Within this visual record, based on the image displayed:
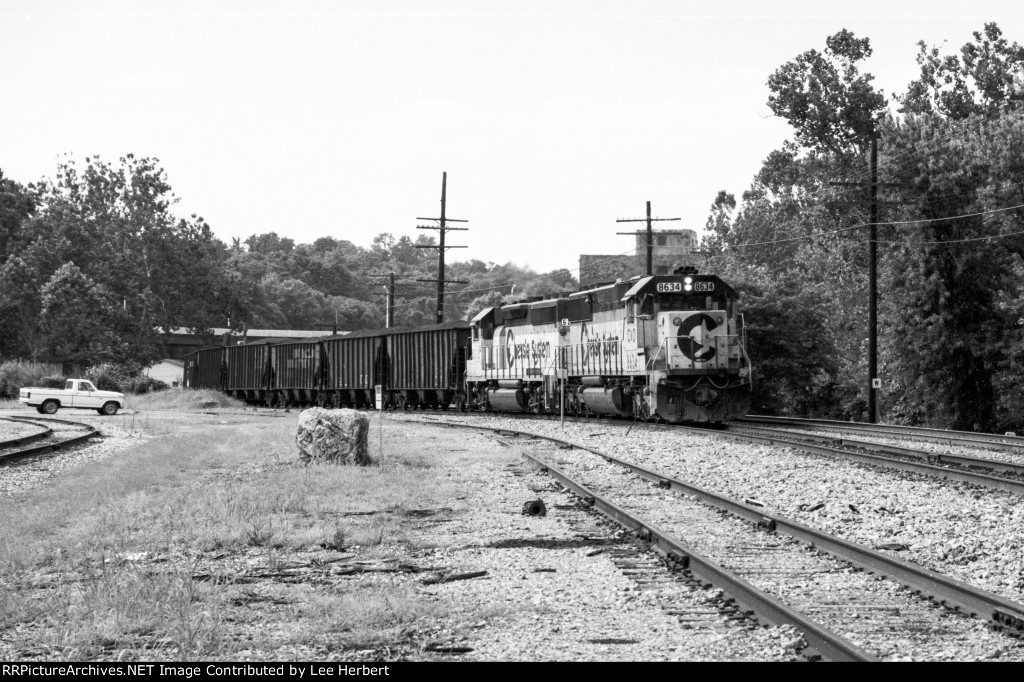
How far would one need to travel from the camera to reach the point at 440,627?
6559mm

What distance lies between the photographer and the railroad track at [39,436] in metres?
21.4

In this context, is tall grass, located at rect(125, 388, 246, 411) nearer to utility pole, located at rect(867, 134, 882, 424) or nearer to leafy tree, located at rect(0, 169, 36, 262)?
utility pole, located at rect(867, 134, 882, 424)

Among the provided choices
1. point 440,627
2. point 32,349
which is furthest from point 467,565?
point 32,349

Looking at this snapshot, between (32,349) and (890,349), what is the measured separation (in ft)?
184

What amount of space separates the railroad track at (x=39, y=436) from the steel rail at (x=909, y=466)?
45.6 ft

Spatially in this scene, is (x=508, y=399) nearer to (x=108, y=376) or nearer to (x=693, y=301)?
(x=693, y=301)

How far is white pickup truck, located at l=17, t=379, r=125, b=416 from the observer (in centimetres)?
4028

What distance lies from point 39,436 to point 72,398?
15.9 m

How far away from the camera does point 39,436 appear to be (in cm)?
2572

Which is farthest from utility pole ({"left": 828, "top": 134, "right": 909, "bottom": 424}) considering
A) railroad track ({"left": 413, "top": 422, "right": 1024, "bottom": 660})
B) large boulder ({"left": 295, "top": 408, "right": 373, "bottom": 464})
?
railroad track ({"left": 413, "top": 422, "right": 1024, "bottom": 660})

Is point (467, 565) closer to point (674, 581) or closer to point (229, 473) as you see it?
point (674, 581)

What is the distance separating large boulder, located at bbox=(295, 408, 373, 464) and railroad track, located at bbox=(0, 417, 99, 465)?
591 centimetres

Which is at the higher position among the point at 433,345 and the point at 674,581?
the point at 433,345

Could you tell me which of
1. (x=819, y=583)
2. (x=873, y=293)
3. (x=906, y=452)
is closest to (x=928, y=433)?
(x=906, y=452)
